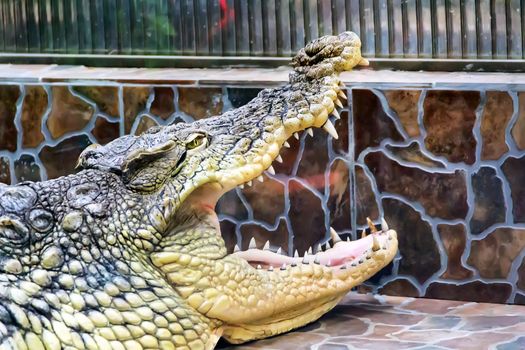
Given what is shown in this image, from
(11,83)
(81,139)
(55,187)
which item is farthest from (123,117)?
(55,187)

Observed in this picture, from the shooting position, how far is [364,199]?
6445 mm

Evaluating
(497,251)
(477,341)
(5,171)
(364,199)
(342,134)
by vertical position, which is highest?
(342,134)

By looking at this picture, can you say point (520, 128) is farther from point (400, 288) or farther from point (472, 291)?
point (400, 288)

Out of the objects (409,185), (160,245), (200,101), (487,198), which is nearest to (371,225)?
(409,185)

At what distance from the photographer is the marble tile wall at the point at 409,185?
6.19 meters

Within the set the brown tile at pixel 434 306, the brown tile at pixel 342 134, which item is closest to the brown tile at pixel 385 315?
the brown tile at pixel 434 306

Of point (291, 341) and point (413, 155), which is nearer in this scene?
point (291, 341)

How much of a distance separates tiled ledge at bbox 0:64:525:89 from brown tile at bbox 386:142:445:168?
1.03 feet

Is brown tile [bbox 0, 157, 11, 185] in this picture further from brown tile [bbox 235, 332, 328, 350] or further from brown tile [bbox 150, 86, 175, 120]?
brown tile [bbox 235, 332, 328, 350]

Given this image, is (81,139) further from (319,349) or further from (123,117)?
(319,349)

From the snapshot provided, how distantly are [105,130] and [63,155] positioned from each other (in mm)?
304

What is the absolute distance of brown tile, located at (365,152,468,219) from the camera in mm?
6266

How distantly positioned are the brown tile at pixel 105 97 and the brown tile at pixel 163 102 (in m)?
0.24

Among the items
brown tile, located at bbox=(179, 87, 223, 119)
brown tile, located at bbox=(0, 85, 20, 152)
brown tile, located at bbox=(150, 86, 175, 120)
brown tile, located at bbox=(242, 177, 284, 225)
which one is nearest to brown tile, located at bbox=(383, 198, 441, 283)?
brown tile, located at bbox=(242, 177, 284, 225)
